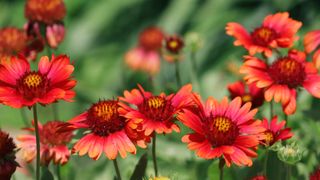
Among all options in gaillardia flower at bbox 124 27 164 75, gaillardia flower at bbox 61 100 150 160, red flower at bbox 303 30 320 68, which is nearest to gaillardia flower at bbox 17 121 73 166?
gaillardia flower at bbox 61 100 150 160

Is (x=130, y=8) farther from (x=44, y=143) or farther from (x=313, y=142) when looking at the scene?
(x=44, y=143)

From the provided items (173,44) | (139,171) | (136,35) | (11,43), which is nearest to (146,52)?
(136,35)

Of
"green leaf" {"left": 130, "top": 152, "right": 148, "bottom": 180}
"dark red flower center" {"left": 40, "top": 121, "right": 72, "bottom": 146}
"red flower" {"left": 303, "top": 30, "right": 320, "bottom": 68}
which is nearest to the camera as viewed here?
"green leaf" {"left": 130, "top": 152, "right": 148, "bottom": 180}

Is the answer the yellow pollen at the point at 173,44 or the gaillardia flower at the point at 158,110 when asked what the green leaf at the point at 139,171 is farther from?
the yellow pollen at the point at 173,44

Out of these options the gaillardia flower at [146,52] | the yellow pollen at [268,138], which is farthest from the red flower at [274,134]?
the gaillardia flower at [146,52]

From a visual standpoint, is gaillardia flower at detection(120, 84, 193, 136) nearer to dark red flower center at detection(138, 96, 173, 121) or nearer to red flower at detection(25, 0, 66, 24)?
dark red flower center at detection(138, 96, 173, 121)

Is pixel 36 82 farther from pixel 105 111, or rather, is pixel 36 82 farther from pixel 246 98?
pixel 246 98
